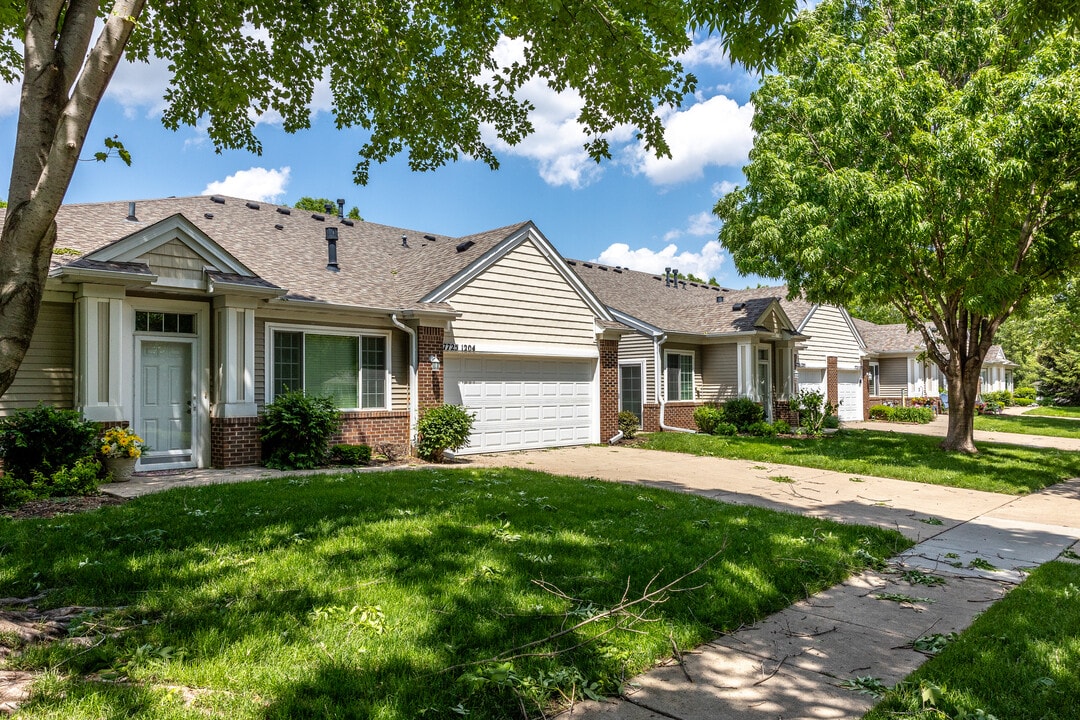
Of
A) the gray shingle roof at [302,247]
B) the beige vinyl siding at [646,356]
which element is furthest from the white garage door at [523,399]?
the beige vinyl siding at [646,356]

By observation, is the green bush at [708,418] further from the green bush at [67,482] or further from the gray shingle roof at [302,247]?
the green bush at [67,482]

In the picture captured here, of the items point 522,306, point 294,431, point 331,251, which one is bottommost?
point 294,431

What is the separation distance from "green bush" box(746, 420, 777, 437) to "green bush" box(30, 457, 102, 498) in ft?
55.6

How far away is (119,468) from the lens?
942 centimetres

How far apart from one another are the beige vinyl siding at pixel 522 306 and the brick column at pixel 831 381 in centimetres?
1505

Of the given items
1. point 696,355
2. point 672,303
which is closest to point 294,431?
point 696,355

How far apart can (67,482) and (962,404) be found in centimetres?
1803

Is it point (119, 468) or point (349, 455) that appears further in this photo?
point (349, 455)

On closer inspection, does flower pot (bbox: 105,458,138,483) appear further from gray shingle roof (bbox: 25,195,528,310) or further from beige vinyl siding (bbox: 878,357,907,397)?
beige vinyl siding (bbox: 878,357,907,397)

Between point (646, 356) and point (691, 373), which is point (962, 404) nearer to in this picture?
point (691, 373)

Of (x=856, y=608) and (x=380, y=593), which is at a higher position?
(x=380, y=593)

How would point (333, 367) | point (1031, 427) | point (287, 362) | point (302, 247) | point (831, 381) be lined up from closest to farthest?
1. point (287, 362)
2. point (333, 367)
3. point (302, 247)
4. point (1031, 427)
5. point (831, 381)

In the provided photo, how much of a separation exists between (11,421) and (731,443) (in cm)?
1474

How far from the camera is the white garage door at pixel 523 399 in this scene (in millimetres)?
14742
